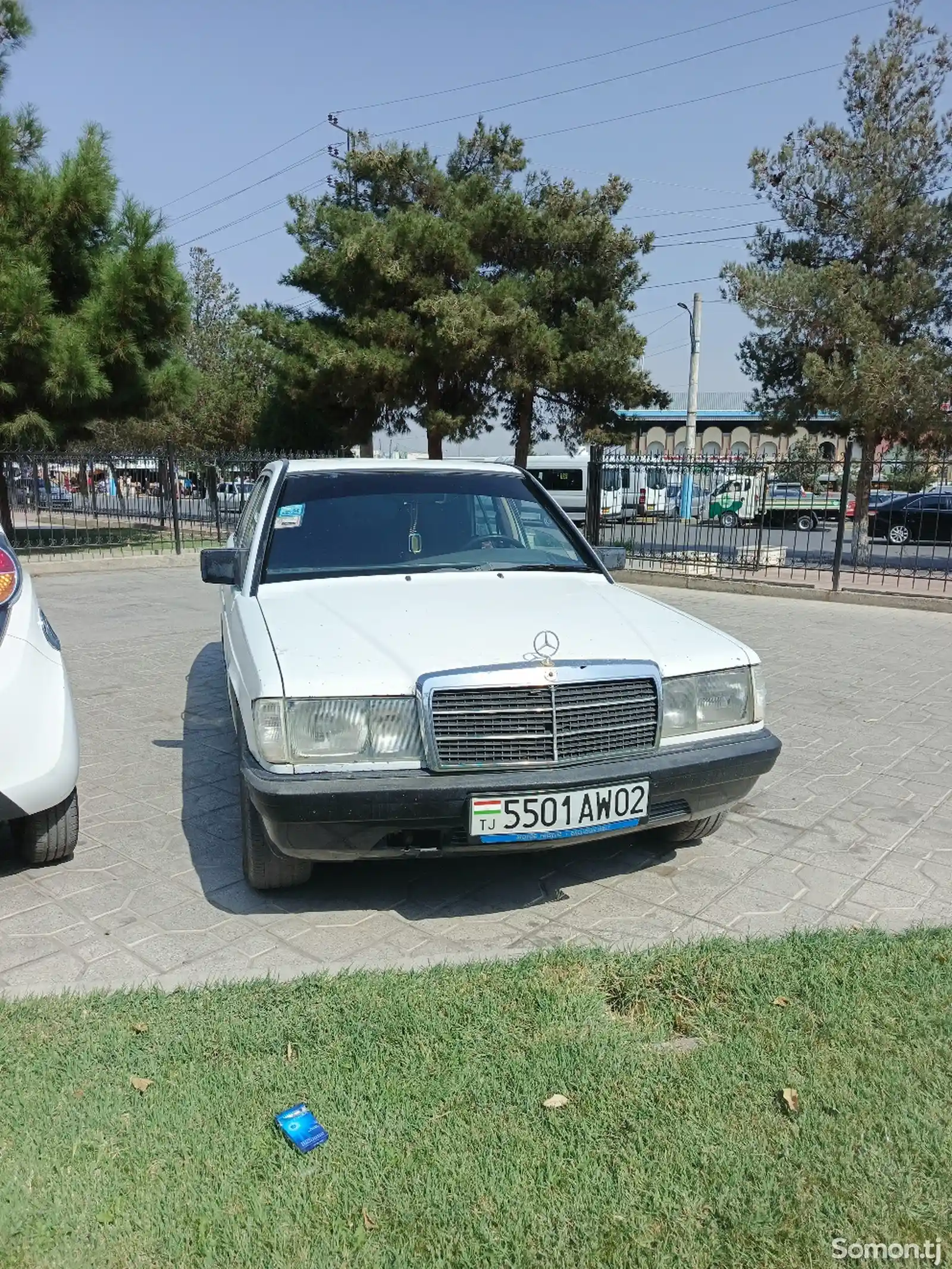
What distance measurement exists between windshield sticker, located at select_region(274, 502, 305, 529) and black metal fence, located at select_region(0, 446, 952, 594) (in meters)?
10.7

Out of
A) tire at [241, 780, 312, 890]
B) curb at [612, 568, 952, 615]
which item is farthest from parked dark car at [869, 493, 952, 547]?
tire at [241, 780, 312, 890]

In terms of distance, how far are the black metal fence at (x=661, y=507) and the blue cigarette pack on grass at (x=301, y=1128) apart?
12.6 metres

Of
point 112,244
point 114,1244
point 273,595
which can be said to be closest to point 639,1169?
point 114,1244

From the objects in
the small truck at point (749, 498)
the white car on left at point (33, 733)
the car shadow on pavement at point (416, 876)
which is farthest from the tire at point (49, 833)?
the small truck at point (749, 498)

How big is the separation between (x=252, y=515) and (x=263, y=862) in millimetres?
2375

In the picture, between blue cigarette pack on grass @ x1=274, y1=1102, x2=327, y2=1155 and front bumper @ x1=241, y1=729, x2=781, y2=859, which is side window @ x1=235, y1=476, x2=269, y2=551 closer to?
front bumper @ x1=241, y1=729, x2=781, y2=859

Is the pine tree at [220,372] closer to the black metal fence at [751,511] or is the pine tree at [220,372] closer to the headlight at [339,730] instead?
the black metal fence at [751,511]

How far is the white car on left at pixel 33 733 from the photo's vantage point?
345 centimetres

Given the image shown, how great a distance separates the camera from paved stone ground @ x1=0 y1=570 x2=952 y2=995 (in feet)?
10.9

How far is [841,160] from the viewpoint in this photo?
17.0m

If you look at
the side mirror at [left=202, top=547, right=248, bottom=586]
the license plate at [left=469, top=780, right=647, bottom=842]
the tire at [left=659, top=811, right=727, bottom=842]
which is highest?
the side mirror at [left=202, top=547, right=248, bottom=586]

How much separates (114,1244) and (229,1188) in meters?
0.26

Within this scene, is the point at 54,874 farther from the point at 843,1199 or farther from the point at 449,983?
the point at 843,1199

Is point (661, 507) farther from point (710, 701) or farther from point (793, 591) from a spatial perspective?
point (710, 701)
